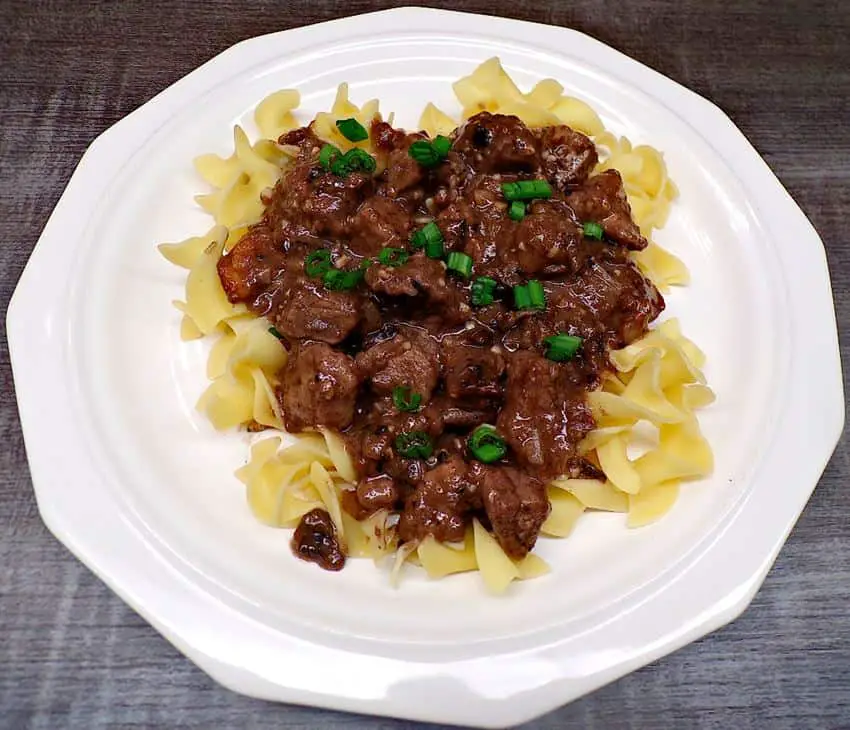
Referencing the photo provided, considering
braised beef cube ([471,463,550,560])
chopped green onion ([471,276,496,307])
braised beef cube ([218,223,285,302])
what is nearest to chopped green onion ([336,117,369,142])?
braised beef cube ([218,223,285,302])

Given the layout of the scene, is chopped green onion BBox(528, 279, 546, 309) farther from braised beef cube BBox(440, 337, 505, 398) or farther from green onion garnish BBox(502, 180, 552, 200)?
green onion garnish BBox(502, 180, 552, 200)

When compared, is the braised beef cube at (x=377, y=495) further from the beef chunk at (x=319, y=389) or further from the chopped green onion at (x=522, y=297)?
the chopped green onion at (x=522, y=297)

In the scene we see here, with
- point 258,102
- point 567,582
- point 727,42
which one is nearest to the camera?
point 567,582

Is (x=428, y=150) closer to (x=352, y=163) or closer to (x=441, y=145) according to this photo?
(x=441, y=145)

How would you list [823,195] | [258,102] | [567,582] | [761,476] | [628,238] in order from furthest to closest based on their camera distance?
[823,195]
[258,102]
[628,238]
[761,476]
[567,582]

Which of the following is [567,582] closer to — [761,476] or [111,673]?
[761,476]

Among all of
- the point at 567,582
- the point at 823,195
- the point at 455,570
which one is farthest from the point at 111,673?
the point at 823,195

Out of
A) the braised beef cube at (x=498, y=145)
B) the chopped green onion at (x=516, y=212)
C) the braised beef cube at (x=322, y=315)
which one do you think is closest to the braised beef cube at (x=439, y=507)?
the braised beef cube at (x=322, y=315)
